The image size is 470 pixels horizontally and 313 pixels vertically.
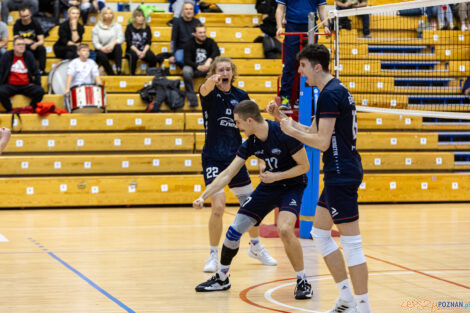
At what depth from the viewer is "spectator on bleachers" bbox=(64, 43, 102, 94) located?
14.1 metres

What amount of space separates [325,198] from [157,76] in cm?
1026

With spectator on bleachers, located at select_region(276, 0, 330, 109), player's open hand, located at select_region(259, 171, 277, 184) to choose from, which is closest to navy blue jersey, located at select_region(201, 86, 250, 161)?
player's open hand, located at select_region(259, 171, 277, 184)

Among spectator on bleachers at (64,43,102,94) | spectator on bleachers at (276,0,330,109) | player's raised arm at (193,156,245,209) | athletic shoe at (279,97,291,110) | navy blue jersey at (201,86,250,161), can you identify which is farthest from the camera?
spectator on bleachers at (64,43,102,94)

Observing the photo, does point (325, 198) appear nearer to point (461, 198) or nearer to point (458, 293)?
point (458, 293)

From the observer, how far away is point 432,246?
869 centimetres

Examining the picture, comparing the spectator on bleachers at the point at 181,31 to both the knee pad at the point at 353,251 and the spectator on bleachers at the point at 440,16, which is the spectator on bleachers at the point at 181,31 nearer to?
the spectator on bleachers at the point at 440,16

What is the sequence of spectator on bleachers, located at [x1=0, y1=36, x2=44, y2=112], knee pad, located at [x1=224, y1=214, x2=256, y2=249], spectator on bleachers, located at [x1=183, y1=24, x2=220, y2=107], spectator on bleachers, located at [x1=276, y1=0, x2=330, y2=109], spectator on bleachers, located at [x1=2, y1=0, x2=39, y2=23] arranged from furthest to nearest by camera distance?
1. spectator on bleachers, located at [x1=2, y1=0, x2=39, y2=23]
2. spectator on bleachers, located at [x1=183, y1=24, x2=220, y2=107]
3. spectator on bleachers, located at [x1=0, y1=36, x2=44, y2=112]
4. spectator on bleachers, located at [x1=276, y1=0, x2=330, y2=109]
5. knee pad, located at [x1=224, y1=214, x2=256, y2=249]

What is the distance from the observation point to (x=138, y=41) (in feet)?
49.9

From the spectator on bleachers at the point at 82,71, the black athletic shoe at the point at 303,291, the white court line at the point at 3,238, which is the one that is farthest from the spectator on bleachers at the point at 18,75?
the black athletic shoe at the point at 303,291

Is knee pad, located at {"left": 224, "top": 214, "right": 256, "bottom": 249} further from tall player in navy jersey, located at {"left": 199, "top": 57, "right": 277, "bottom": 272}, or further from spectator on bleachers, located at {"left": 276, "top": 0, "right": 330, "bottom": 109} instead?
spectator on bleachers, located at {"left": 276, "top": 0, "right": 330, "bottom": 109}

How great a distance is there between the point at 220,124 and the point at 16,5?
11.0m

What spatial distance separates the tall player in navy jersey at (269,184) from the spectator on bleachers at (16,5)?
11.6m

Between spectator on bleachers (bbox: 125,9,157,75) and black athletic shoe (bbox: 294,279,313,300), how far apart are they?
10.2 metres

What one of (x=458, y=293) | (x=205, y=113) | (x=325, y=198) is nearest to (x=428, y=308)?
(x=458, y=293)
